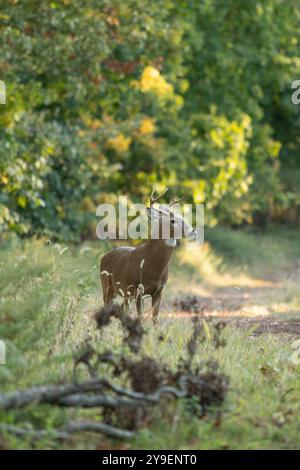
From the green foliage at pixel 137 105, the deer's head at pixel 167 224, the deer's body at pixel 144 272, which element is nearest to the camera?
the deer's head at pixel 167 224

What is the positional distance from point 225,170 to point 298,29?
692 cm

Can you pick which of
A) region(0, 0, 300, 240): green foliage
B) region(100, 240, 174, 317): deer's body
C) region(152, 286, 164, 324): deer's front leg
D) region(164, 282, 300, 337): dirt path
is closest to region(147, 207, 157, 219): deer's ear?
region(100, 240, 174, 317): deer's body

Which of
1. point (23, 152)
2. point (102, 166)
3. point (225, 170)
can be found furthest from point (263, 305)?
point (225, 170)

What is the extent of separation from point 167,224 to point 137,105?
467 inches

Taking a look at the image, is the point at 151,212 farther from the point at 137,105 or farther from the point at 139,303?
the point at 137,105

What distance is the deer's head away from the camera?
10.3 metres

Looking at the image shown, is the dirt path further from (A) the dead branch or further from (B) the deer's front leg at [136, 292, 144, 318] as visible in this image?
(A) the dead branch

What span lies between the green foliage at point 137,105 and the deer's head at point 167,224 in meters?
5.13

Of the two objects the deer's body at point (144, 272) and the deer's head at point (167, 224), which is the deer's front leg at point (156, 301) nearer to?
the deer's body at point (144, 272)

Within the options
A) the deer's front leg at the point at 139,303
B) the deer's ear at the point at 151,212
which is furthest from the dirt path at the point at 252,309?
the deer's ear at the point at 151,212

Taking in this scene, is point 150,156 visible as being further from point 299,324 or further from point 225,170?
point 299,324

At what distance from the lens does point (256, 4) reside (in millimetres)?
27922

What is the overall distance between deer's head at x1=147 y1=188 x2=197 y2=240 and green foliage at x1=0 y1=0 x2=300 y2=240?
513 cm

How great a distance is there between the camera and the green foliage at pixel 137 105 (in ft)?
57.0
